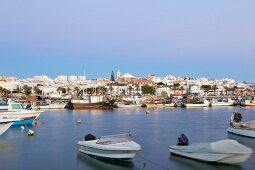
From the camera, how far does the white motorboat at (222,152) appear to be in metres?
19.7

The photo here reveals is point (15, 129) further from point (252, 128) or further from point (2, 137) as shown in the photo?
point (252, 128)

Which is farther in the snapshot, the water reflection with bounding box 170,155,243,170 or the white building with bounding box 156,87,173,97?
the white building with bounding box 156,87,173,97

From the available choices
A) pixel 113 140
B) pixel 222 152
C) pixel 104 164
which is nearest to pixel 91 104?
pixel 113 140

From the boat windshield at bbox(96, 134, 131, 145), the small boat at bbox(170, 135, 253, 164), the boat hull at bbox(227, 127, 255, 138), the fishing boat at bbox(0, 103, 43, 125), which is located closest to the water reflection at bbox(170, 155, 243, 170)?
the small boat at bbox(170, 135, 253, 164)

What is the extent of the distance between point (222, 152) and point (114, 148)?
5521 mm

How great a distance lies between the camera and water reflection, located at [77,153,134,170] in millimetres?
20516

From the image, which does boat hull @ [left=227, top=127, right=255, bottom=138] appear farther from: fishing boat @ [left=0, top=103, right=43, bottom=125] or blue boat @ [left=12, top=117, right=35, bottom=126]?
blue boat @ [left=12, top=117, right=35, bottom=126]

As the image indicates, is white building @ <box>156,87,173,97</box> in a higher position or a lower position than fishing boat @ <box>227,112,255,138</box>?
higher

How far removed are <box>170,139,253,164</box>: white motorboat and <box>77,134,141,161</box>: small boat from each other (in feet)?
10.7

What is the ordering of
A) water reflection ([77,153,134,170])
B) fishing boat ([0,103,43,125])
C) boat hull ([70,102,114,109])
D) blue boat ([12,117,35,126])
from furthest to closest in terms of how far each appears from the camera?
1. boat hull ([70,102,114,109])
2. blue boat ([12,117,35,126])
3. fishing boat ([0,103,43,125])
4. water reflection ([77,153,134,170])

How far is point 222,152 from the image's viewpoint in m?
20.0

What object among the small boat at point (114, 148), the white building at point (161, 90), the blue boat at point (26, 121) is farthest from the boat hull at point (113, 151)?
the white building at point (161, 90)

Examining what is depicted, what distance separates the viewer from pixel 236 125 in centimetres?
3306

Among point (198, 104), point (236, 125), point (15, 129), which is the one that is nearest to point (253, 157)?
point (236, 125)
